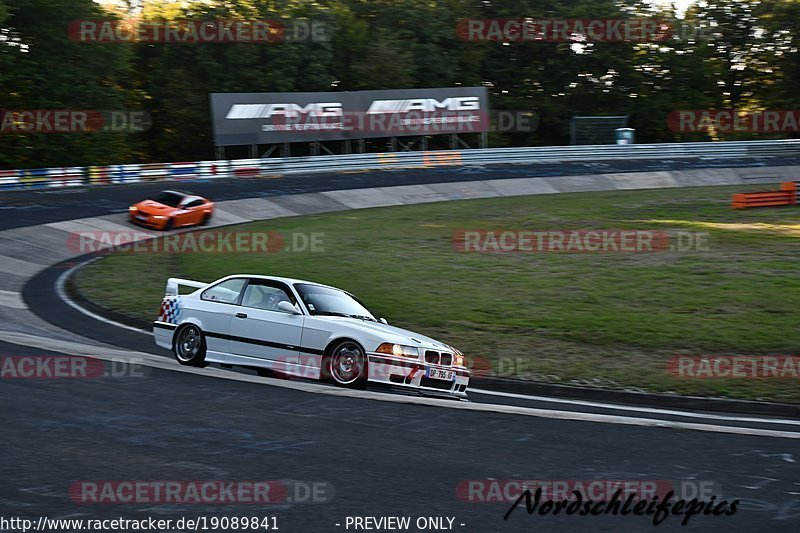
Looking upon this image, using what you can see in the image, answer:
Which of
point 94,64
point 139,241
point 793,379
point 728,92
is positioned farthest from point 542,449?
point 728,92

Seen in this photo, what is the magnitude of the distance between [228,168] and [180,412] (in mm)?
30935

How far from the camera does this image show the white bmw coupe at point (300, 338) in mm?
9648

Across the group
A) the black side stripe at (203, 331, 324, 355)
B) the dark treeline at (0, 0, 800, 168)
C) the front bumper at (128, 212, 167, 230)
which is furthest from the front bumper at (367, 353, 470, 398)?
the dark treeline at (0, 0, 800, 168)

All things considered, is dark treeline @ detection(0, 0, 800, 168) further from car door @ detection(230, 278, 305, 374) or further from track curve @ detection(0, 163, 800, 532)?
track curve @ detection(0, 163, 800, 532)

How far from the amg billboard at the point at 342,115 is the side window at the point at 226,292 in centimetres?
3045

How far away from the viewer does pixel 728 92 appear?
63.3m

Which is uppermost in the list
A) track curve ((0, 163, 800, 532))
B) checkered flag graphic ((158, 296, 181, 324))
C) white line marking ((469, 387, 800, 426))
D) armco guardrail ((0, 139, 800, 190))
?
armco guardrail ((0, 139, 800, 190))

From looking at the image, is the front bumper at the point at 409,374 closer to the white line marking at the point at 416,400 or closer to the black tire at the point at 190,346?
the white line marking at the point at 416,400

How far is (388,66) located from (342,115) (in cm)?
1075

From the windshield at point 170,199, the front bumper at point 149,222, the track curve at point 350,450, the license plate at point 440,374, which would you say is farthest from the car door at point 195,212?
the license plate at point 440,374

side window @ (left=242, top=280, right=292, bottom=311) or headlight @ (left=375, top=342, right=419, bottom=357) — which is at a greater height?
side window @ (left=242, top=280, right=292, bottom=311)

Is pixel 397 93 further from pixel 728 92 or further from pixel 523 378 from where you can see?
pixel 523 378

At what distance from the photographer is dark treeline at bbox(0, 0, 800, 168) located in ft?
141

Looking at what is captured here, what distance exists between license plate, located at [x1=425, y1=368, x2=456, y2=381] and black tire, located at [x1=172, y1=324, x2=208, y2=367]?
2923 millimetres
